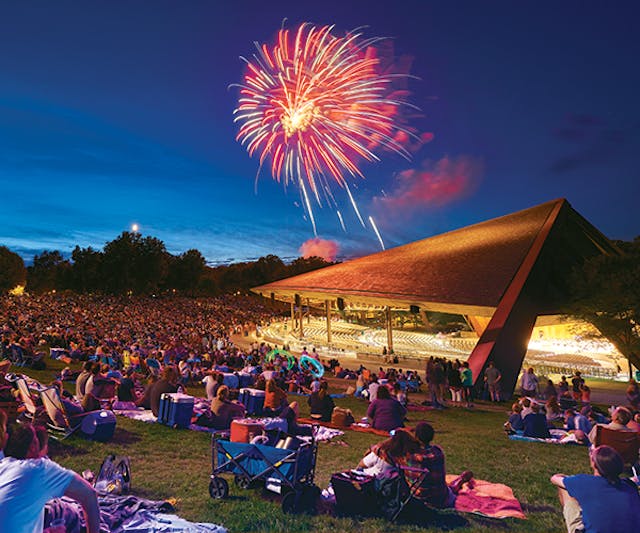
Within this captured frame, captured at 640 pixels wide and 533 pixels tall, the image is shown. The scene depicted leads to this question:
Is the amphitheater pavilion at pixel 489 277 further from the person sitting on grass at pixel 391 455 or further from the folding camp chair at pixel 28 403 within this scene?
the folding camp chair at pixel 28 403

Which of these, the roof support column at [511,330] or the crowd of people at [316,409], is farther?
the roof support column at [511,330]

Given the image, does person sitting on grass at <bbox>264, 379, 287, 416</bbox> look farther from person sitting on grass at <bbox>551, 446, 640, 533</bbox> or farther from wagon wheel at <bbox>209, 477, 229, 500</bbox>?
person sitting on grass at <bbox>551, 446, 640, 533</bbox>

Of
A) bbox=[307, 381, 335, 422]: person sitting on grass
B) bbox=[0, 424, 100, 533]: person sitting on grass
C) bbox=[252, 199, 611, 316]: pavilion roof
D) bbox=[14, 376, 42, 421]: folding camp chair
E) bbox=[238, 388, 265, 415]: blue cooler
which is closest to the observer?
bbox=[0, 424, 100, 533]: person sitting on grass

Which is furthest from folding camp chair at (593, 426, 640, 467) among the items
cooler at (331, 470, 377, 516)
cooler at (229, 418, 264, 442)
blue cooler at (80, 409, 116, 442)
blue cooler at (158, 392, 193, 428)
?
blue cooler at (80, 409, 116, 442)

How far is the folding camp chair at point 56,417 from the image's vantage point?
8209 mm

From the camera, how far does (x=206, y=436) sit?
9188 millimetres

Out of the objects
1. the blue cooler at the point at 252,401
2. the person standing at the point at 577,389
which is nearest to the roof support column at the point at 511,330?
the person standing at the point at 577,389

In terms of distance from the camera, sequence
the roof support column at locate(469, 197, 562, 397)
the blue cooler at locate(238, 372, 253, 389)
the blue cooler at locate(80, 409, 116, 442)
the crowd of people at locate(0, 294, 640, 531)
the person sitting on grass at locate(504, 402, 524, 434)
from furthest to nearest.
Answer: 1. the roof support column at locate(469, 197, 562, 397)
2. the blue cooler at locate(238, 372, 253, 389)
3. the person sitting on grass at locate(504, 402, 524, 434)
4. the blue cooler at locate(80, 409, 116, 442)
5. the crowd of people at locate(0, 294, 640, 531)

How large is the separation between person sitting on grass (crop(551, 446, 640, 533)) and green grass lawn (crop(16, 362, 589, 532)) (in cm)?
175

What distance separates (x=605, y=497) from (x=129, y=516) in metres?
4.91

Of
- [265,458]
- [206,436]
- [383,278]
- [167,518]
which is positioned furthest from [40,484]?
[383,278]

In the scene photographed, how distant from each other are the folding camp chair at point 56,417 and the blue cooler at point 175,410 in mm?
1933

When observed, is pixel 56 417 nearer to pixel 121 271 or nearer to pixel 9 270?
pixel 121 271

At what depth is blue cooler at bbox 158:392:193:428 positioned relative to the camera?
9781mm
